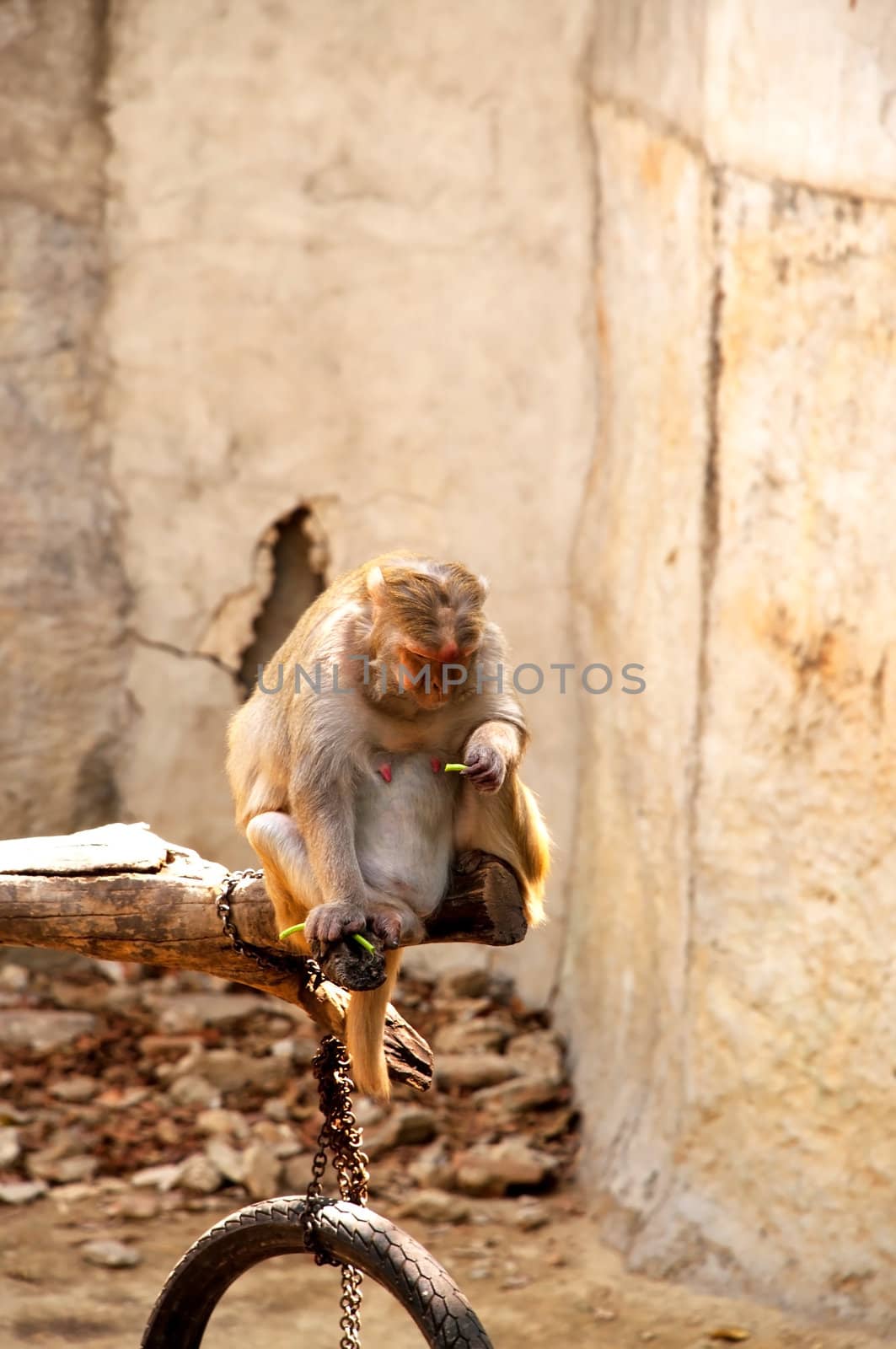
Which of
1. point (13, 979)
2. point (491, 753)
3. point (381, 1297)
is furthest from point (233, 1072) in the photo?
point (491, 753)

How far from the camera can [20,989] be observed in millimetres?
6672

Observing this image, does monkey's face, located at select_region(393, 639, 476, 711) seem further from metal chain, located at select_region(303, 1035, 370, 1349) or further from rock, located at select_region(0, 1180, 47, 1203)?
rock, located at select_region(0, 1180, 47, 1203)

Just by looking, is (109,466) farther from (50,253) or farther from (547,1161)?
(547,1161)

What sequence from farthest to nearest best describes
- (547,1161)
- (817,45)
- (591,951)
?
(591,951)
(547,1161)
(817,45)

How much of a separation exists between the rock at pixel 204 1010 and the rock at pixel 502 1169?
49.4 inches

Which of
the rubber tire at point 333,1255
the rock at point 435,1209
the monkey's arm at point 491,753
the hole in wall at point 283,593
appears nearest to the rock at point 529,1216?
the rock at point 435,1209

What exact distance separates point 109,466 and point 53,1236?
310 cm

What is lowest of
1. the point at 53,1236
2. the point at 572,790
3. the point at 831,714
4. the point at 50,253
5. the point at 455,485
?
the point at 53,1236

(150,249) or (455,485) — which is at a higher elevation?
(150,249)

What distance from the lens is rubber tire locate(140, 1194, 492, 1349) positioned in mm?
2801

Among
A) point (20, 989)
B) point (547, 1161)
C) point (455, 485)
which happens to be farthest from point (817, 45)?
point (20, 989)

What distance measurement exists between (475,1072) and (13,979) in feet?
6.38

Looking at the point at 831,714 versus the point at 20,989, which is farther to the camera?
the point at 20,989

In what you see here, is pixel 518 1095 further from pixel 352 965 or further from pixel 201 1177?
pixel 352 965
